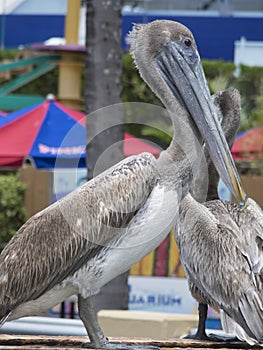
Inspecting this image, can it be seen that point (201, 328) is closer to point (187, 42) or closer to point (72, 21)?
point (187, 42)

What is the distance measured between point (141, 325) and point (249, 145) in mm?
7060

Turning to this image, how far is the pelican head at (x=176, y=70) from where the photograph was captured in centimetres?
484

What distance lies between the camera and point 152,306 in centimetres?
974

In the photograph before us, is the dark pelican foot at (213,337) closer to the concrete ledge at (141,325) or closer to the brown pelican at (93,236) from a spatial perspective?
the brown pelican at (93,236)

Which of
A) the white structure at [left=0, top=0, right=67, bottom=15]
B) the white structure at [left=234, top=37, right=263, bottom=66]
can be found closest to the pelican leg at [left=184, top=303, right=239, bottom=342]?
the white structure at [left=234, top=37, right=263, bottom=66]

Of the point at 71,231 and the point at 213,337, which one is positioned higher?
the point at 71,231

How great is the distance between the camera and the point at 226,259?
208 inches

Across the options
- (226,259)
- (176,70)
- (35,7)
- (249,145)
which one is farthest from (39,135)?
(35,7)

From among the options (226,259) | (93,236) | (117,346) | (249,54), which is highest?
(249,54)

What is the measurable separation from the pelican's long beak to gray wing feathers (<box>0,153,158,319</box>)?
38 centimetres

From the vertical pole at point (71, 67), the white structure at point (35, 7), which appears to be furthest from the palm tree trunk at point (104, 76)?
the white structure at point (35, 7)

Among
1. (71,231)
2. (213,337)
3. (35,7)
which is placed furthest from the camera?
(35,7)

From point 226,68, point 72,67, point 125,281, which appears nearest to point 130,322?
point 125,281

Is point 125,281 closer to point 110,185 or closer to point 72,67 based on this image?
point 110,185
